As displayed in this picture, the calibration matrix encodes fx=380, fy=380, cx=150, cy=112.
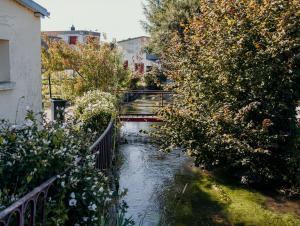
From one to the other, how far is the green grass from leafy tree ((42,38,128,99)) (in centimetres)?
705

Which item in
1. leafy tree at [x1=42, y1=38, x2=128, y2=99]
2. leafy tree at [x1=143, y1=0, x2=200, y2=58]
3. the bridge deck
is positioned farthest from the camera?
leafy tree at [x1=143, y1=0, x2=200, y2=58]

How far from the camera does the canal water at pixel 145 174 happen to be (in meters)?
7.09

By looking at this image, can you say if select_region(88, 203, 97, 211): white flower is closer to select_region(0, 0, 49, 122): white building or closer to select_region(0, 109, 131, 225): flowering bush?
select_region(0, 109, 131, 225): flowering bush

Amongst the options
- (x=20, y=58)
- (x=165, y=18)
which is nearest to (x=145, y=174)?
(x=20, y=58)

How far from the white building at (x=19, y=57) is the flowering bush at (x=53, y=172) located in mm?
3704

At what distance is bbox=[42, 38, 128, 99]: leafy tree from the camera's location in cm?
1566

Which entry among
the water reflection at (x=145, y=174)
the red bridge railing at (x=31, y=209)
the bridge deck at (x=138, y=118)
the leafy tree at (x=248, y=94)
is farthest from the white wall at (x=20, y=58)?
the bridge deck at (x=138, y=118)

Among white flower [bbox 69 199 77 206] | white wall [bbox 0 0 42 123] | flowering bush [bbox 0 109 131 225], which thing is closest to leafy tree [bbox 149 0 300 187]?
white wall [bbox 0 0 42 123]

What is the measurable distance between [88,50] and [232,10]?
28.8 feet

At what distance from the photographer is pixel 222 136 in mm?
8508

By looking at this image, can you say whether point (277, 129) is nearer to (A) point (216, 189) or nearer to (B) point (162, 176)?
(A) point (216, 189)

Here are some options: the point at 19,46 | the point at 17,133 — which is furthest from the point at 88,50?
the point at 17,133

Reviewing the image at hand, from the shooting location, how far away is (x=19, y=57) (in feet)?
25.9

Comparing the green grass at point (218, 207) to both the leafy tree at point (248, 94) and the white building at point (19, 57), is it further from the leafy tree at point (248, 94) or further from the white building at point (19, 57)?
the white building at point (19, 57)
